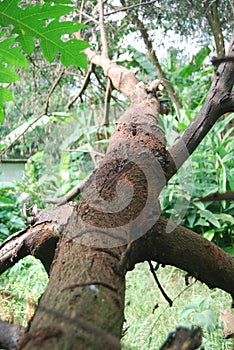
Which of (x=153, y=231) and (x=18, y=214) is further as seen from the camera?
(x=18, y=214)

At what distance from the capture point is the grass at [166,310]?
132cm

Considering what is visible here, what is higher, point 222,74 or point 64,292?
point 222,74


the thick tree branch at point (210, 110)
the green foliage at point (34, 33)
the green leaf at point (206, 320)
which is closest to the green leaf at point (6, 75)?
the green foliage at point (34, 33)

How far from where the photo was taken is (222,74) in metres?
1.10

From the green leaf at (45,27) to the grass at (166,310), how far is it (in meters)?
0.62

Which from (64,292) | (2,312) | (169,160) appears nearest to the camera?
(64,292)

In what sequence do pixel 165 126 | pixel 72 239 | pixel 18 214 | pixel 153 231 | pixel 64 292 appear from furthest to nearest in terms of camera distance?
pixel 18 214 < pixel 165 126 < pixel 153 231 < pixel 72 239 < pixel 64 292

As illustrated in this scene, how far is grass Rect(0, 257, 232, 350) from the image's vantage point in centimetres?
135

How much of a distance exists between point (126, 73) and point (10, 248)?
1.07 meters

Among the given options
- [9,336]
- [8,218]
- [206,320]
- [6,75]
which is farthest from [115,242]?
[8,218]

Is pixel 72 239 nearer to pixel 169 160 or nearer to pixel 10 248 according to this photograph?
pixel 10 248

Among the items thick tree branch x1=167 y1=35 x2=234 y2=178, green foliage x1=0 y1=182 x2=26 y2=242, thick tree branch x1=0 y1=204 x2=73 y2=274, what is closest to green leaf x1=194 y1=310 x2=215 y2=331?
thick tree branch x1=167 y1=35 x2=234 y2=178

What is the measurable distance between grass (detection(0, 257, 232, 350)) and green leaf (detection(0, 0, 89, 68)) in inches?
26.0

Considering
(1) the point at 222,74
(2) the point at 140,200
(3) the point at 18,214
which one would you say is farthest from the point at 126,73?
(3) the point at 18,214
